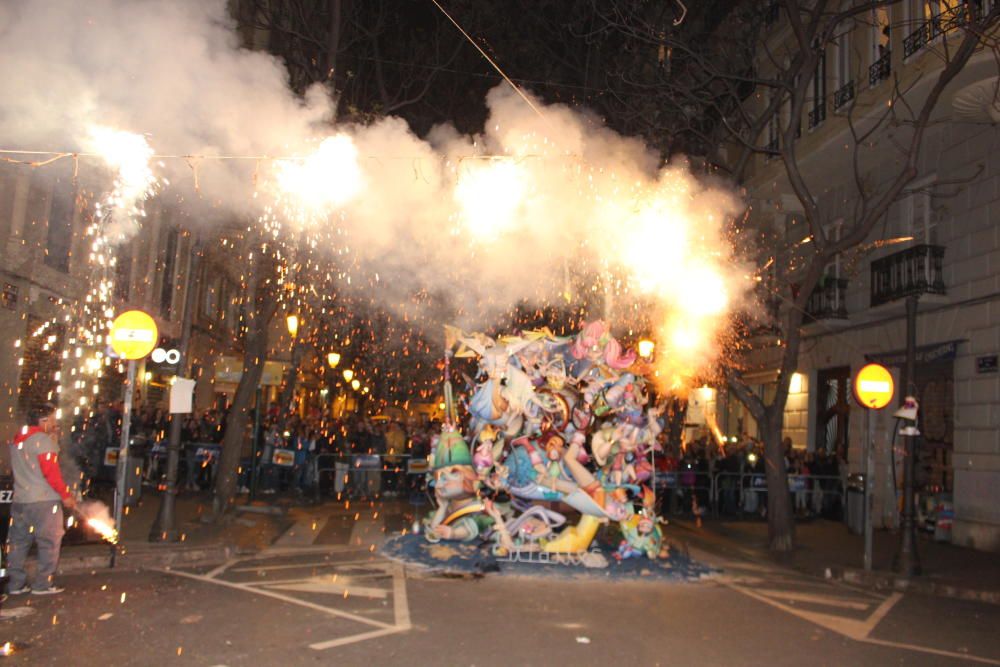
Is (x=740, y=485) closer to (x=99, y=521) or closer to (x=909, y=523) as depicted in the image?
(x=909, y=523)

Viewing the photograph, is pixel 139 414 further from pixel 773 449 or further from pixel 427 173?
pixel 773 449

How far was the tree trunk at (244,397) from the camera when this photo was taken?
12633 mm

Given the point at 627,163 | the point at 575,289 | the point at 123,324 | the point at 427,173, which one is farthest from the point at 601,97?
the point at 123,324

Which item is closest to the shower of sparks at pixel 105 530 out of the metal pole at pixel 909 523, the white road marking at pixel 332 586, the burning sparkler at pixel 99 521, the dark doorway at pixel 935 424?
the burning sparkler at pixel 99 521

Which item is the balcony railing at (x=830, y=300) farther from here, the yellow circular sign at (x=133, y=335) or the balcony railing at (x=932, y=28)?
the yellow circular sign at (x=133, y=335)

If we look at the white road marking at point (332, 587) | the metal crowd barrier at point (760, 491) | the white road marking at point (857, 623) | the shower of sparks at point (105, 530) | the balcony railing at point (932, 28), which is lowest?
the white road marking at point (332, 587)

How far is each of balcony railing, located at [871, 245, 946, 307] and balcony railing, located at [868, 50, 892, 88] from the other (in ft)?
11.2

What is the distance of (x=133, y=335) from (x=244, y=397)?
309cm

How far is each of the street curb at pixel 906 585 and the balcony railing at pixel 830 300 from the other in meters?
8.16

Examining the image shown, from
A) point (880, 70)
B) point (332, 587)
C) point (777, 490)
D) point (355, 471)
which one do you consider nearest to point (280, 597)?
point (332, 587)

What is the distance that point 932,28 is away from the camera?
46.3 feet

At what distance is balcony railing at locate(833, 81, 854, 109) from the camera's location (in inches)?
663

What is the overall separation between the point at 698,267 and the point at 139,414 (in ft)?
38.9

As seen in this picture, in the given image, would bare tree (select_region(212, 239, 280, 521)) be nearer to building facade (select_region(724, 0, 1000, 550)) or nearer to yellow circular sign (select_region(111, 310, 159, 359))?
yellow circular sign (select_region(111, 310, 159, 359))
